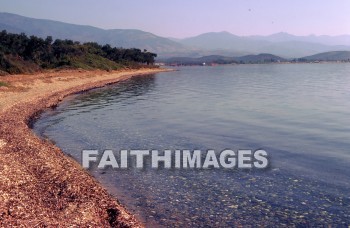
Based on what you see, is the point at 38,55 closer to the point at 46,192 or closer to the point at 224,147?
the point at 224,147

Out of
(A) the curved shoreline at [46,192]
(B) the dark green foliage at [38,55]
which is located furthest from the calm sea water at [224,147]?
(B) the dark green foliage at [38,55]

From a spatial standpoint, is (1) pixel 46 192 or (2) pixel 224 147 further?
(2) pixel 224 147

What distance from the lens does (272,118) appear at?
3381cm

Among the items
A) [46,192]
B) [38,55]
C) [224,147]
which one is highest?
[38,55]

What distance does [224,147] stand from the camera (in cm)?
2277

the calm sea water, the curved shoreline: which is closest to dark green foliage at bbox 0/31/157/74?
the calm sea water

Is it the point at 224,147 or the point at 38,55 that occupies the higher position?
the point at 38,55

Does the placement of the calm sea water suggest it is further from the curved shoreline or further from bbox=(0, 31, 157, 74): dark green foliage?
bbox=(0, 31, 157, 74): dark green foliage

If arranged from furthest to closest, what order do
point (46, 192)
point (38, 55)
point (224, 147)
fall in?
point (38, 55), point (224, 147), point (46, 192)

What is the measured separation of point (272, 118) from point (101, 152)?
1800 cm

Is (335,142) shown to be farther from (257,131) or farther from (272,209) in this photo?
(272,209)

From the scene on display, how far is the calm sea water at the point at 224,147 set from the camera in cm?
1341

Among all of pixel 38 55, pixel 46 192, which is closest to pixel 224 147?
pixel 46 192

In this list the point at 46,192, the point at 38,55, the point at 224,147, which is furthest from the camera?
the point at 38,55
